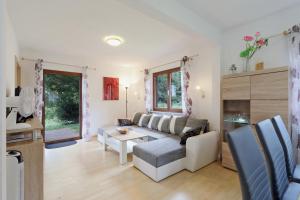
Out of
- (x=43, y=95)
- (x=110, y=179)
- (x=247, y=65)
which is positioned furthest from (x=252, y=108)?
(x=43, y=95)

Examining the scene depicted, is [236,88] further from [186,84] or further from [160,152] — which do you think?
[160,152]

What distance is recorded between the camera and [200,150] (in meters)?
2.59

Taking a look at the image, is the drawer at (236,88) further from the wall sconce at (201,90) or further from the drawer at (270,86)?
the wall sconce at (201,90)

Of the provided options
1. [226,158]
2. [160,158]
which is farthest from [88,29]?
[226,158]

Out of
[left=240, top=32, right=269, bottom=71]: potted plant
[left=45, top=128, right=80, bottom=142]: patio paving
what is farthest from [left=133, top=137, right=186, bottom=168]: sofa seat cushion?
[left=45, top=128, right=80, bottom=142]: patio paving

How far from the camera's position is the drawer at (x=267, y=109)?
2.07 m

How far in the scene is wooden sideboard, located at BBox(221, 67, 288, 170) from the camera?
2.09 meters

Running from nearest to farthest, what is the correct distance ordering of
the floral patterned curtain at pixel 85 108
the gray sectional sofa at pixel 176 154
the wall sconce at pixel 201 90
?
the gray sectional sofa at pixel 176 154 < the wall sconce at pixel 201 90 < the floral patterned curtain at pixel 85 108

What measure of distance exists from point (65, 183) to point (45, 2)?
2.54 metres

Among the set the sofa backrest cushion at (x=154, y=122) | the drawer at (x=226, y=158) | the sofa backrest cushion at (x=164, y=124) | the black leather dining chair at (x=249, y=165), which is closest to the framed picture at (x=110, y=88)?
the sofa backrest cushion at (x=154, y=122)

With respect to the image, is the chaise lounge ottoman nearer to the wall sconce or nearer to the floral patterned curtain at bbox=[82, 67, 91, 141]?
the wall sconce

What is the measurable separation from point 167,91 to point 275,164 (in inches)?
134

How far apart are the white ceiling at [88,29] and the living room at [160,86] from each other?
0.07 feet

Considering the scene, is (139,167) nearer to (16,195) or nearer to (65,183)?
(65,183)
